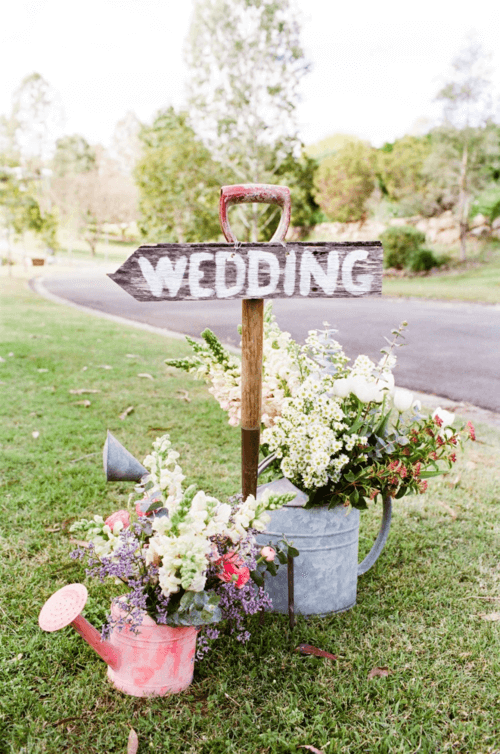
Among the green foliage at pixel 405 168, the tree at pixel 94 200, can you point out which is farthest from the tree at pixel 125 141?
the green foliage at pixel 405 168

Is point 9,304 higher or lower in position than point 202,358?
lower

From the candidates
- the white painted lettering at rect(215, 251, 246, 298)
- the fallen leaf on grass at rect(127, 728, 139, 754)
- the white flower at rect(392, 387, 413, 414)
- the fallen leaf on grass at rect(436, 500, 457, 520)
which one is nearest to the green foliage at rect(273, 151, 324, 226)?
the fallen leaf on grass at rect(436, 500, 457, 520)

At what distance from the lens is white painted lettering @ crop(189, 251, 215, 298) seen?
1.85 meters

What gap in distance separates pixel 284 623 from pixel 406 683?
17.8 inches

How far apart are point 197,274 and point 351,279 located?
0.49 metres

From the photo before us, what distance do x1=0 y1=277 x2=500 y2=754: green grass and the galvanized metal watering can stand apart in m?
0.07

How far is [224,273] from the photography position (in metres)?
1.88

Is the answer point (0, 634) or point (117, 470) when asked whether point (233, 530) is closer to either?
point (117, 470)

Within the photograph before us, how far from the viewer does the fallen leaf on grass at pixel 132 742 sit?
5.33ft

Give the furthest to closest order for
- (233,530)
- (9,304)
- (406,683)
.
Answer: (9,304) → (406,683) → (233,530)

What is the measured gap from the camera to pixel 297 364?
2279 mm

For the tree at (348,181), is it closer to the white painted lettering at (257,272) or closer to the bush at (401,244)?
the bush at (401,244)

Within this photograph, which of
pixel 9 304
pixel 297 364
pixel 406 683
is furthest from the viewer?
pixel 9 304

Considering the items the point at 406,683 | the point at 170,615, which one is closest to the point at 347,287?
the point at 170,615
